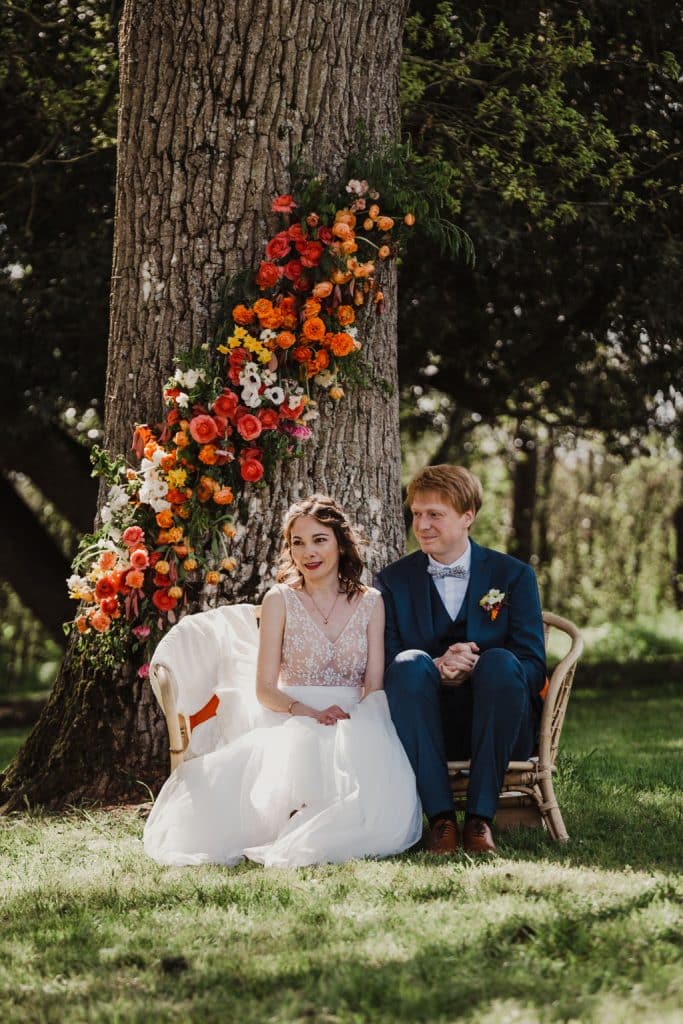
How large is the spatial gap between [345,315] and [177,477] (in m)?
1.02

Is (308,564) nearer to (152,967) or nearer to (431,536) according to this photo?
(431,536)

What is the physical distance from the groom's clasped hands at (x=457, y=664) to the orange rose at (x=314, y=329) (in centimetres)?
151

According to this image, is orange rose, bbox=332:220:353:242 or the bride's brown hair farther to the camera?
orange rose, bbox=332:220:353:242

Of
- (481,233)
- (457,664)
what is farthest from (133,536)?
(481,233)

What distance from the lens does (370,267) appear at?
5266 millimetres

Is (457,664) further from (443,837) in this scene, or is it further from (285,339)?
(285,339)

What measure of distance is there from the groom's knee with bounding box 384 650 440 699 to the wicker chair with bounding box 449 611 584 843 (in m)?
0.32

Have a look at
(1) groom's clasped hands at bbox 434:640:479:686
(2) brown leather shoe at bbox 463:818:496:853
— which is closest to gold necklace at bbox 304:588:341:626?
(1) groom's clasped hands at bbox 434:640:479:686

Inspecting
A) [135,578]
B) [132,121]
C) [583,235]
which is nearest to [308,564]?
[135,578]

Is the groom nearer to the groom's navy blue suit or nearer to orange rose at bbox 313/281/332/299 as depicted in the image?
the groom's navy blue suit

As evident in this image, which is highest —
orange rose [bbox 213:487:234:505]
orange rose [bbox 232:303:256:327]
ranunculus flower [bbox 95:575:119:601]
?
orange rose [bbox 232:303:256:327]

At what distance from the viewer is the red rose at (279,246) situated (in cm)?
519

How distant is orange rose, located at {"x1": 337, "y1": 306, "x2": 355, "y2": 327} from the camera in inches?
206

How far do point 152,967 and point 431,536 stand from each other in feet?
7.34
